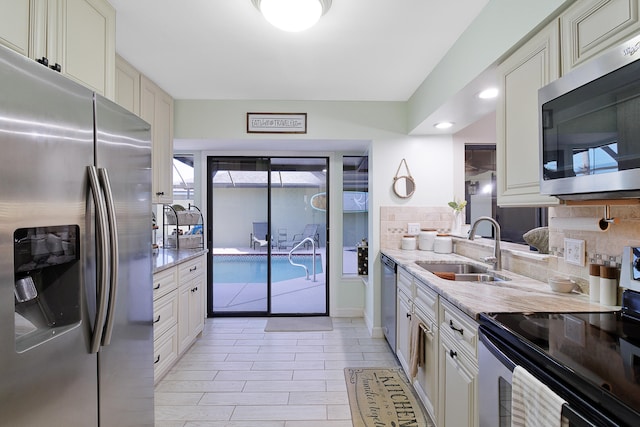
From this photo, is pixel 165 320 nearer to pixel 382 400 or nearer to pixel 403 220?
pixel 382 400

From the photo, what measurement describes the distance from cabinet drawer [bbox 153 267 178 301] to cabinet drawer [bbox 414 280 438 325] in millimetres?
1855

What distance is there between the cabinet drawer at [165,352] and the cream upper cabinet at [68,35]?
1.77 metres

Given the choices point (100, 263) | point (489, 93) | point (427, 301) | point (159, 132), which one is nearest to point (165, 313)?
point (100, 263)

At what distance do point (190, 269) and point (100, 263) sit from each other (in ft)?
6.20

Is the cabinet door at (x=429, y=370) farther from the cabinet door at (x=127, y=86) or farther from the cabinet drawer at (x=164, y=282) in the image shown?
the cabinet door at (x=127, y=86)

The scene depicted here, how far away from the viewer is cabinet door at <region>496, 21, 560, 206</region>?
4.44ft

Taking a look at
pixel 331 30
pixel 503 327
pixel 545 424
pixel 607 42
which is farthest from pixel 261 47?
pixel 545 424

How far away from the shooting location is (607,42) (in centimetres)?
107

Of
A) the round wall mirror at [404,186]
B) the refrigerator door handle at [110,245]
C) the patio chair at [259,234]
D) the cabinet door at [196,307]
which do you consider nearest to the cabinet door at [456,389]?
the refrigerator door handle at [110,245]

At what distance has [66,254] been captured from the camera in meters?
1.07

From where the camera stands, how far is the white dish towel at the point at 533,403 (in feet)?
2.59

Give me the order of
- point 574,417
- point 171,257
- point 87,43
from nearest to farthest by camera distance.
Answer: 1. point 574,417
2. point 87,43
3. point 171,257

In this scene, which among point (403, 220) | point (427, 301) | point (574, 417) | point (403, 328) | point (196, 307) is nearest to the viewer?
point (574, 417)

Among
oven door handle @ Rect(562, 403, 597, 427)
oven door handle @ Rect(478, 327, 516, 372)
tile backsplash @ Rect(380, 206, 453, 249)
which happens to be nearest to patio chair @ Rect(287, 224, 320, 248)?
tile backsplash @ Rect(380, 206, 453, 249)
